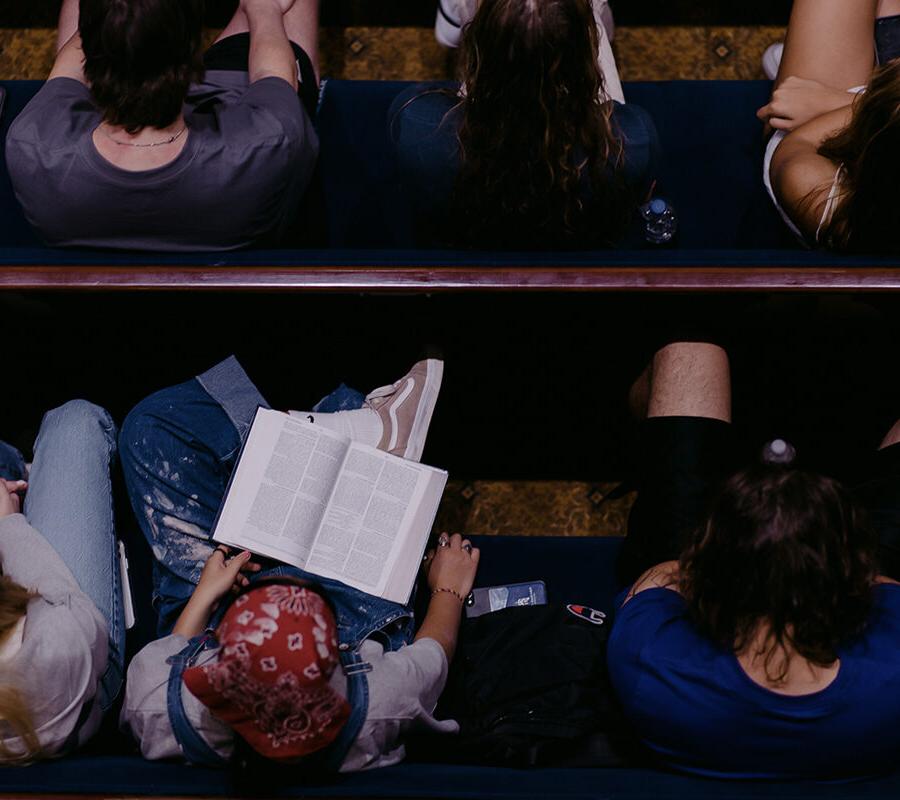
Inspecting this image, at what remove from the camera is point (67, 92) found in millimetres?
1547

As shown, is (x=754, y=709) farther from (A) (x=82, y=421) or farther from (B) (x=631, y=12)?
(B) (x=631, y=12)

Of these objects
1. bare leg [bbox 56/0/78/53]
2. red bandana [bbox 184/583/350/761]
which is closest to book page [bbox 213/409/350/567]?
red bandana [bbox 184/583/350/761]

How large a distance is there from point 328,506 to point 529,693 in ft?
1.40

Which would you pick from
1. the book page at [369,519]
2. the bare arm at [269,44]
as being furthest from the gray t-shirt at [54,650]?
the bare arm at [269,44]

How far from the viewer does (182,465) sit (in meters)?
1.52

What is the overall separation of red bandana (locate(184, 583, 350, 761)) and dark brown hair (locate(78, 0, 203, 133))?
0.81 meters

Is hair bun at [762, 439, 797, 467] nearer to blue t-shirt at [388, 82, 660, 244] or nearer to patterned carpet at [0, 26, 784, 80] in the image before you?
blue t-shirt at [388, 82, 660, 244]

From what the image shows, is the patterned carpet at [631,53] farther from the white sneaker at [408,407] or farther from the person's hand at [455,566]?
the person's hand at [455,566]

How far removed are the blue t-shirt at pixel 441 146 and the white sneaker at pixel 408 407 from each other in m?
0.27

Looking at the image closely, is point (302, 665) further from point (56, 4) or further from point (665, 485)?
point (56, 4)

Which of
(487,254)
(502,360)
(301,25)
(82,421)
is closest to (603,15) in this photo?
(301,25)

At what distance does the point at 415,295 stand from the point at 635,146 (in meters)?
0.49

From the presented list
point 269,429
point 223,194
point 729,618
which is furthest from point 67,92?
point 729,618

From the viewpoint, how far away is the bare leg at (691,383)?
1469 mm
